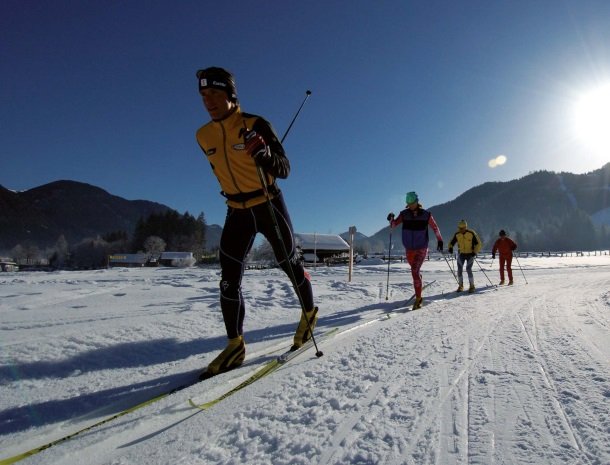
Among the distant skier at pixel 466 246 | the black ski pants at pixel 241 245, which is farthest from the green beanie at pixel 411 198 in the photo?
the black ski pants at pixel 241 245

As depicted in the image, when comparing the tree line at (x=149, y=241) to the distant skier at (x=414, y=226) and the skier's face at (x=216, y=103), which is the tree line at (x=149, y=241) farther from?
the skier's face at (x=216, y=103)

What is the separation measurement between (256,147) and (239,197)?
555mm

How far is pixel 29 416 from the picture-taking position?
6.05 feet

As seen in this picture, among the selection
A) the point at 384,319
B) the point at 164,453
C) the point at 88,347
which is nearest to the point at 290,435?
the point at 164,453

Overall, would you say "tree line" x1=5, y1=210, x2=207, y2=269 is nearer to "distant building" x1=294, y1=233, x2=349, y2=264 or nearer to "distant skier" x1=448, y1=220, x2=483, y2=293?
"distant building" x1=294, y1=233, x2=349, y2=264

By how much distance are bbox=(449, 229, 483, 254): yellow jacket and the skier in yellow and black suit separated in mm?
8160

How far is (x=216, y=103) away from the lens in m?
2.85

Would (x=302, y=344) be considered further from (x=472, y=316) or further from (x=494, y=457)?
(x=472, y=316)

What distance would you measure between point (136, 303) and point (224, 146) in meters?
3.68

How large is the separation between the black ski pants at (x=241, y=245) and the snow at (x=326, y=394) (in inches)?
17.6

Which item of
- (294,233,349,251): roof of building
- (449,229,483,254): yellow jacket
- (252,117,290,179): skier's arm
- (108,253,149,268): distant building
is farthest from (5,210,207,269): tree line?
(252,117,290,179): skier's arm

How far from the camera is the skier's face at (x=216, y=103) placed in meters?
2.82

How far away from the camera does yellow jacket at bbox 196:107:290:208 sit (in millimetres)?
2906

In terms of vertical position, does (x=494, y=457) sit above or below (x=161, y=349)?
above
